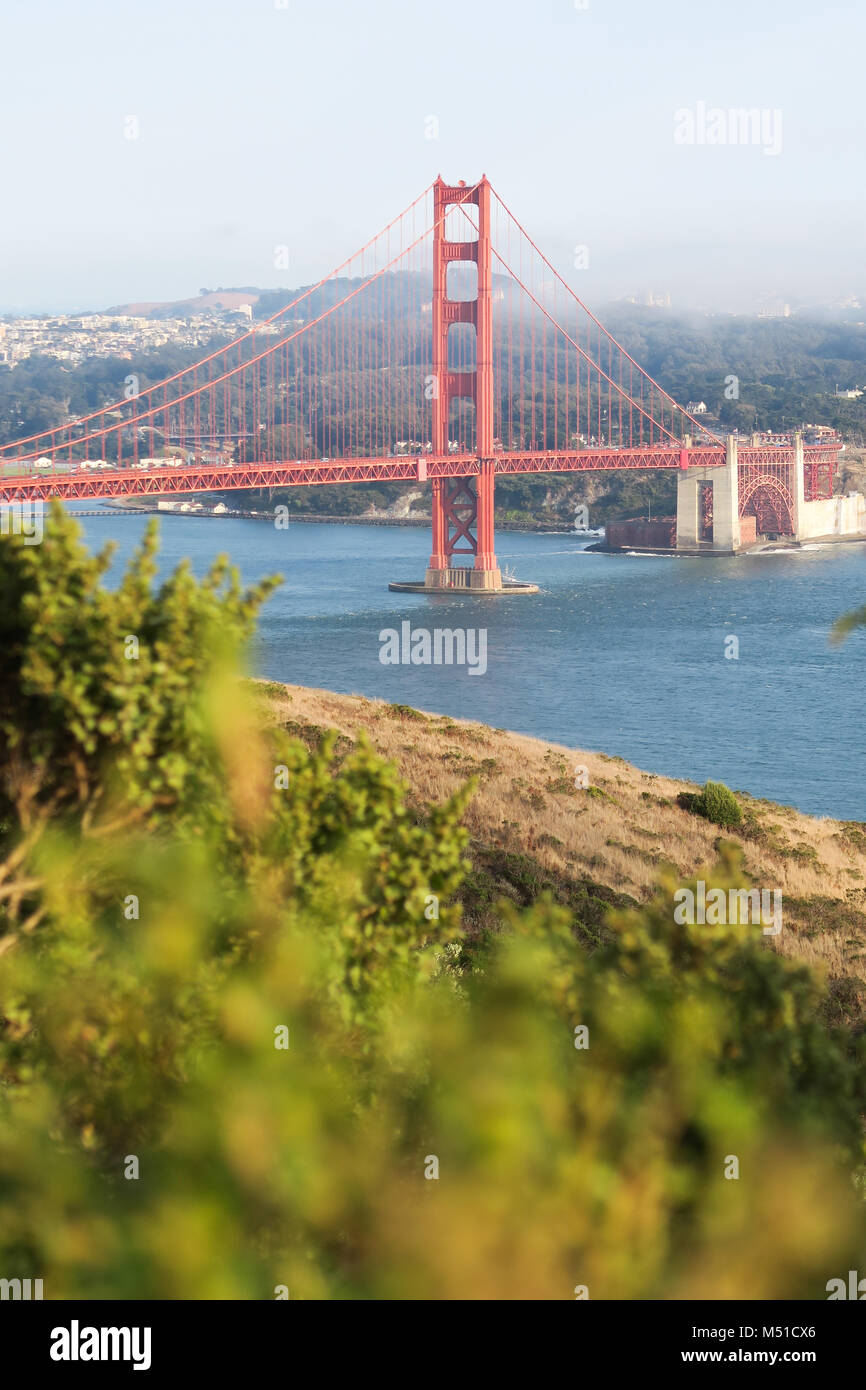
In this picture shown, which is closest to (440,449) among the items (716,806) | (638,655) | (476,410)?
(476,410)

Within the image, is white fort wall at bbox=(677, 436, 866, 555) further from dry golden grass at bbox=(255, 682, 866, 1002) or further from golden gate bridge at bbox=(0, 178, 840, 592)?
dry golden grass at bbox=(255, 682, 866, 1002)

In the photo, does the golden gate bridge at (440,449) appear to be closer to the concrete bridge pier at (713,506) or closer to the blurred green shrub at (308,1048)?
the concrete bridge pier at (713,506)

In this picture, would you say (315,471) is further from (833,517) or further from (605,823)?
(833,517)

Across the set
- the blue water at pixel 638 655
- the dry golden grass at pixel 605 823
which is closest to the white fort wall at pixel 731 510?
the blue water at pixel 638 655

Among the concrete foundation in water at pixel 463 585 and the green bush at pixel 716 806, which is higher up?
the concrete foundation in water at pixel 463 585

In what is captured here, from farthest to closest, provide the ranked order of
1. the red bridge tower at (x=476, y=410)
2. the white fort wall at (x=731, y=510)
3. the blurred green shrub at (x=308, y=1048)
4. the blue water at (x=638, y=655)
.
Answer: the white fort wall at (x=731, y=510)
the red bridge tower at (x=476, y=410)
the blue water at (x=638, y=655)
the blurred green shrub at (x=308, y=1048)
